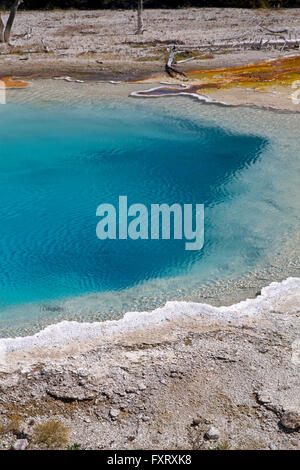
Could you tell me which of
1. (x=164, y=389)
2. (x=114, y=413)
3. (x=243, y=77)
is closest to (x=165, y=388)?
(x=164, y=389)

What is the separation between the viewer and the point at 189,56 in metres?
23.7

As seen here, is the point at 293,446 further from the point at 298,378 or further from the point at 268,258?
the point at 268,258

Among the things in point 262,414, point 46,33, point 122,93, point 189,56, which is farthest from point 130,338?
point 46,33

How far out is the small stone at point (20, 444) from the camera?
190 inches

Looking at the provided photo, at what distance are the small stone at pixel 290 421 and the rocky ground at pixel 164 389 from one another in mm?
10

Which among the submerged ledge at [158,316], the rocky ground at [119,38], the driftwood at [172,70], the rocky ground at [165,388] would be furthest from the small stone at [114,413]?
the rocky ground at [119,38]

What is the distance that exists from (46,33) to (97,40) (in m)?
4.35

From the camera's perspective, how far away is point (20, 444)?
4.86 metres

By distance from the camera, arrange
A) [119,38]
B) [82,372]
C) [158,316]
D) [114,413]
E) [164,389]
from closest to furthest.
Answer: [114,413] → [164,389] → [82,372] → [158,316] → [119,38]

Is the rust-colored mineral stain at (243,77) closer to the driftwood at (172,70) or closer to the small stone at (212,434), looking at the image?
the driftwood at (172,70)

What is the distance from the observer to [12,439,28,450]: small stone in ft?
15.8

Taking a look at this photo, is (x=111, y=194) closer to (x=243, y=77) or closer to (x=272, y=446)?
(x=272, y=446)

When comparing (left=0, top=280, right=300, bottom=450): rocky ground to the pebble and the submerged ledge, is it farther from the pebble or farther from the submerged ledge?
the submerged ledge

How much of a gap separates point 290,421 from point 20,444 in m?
2.76
